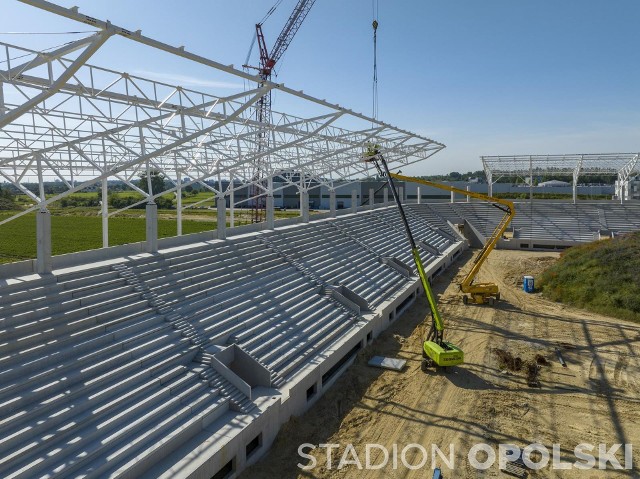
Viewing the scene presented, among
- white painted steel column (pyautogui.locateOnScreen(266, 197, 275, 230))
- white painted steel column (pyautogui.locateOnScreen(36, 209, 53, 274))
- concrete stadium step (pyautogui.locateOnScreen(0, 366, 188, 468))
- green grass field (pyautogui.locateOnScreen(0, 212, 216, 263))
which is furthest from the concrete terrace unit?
green grass field (pyautogui.locateOnScreen(0, 212, 216, 263))

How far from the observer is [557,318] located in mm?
17406

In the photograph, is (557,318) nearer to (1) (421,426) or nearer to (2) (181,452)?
(1) (421,426)

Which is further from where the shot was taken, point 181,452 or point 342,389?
point 342,389

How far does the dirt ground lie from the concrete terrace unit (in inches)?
28.7

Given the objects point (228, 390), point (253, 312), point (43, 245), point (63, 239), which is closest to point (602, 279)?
point (253, 312)

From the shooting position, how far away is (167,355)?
965cm

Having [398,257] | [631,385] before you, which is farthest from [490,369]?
[398,257]

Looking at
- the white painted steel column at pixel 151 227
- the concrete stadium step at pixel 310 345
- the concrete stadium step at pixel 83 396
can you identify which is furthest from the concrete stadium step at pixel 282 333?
the white painted steel column at pixel 151 227

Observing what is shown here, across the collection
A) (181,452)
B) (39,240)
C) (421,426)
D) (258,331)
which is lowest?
(421,426)

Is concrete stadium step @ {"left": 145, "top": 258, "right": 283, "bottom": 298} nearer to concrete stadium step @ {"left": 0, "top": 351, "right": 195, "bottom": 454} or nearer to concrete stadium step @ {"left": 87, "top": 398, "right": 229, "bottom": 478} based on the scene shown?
concrete stadium step @ {"left": 0, "top": 351, "right": 195, "bottom": 454}

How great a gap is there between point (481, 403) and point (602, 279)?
13034 millimetres

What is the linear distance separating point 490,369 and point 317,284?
6.67 meters

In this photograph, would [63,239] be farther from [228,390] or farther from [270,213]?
[228,390]

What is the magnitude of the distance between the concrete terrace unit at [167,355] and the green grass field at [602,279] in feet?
30.9
